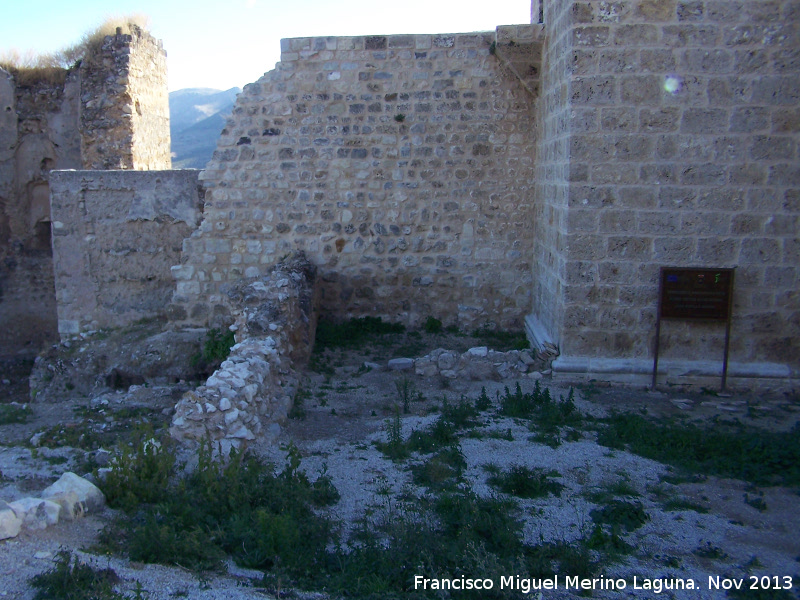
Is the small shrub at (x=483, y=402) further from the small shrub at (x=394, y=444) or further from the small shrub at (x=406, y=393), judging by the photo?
the small shrub at (x=394, y=444)

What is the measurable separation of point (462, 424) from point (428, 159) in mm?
4120

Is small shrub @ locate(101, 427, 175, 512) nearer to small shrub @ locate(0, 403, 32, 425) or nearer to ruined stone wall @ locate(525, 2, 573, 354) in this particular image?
small shrub @ locate(0, 403, 32, 425)

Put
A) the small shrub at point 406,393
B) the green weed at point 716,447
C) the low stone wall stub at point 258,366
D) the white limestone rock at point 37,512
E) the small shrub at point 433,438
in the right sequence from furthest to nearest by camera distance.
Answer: the small shrub at point 406,393, the small shrub at point 433,438, the low stone wall stub at point 258,366, the green weed at point 716,447, the white limestone rock at point 37,512

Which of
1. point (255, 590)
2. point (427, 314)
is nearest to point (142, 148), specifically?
point (427, 314)

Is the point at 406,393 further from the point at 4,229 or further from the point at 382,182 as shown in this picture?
the point at 4,229

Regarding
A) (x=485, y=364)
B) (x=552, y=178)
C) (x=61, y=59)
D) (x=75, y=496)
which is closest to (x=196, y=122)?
(x=61, y=59)

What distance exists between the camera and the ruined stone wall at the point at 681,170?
5902mm

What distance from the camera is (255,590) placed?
2.87 metres

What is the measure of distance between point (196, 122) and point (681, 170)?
144 ft

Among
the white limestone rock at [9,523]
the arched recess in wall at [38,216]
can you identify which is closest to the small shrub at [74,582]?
the white limestone rock at [9,523]

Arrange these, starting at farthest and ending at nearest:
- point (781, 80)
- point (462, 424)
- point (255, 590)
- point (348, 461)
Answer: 1. point (781, 80)
2. point (462, 424)
3. point (348, 461)
4. point (255, 590)

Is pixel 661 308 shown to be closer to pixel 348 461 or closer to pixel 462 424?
pixel 462 424

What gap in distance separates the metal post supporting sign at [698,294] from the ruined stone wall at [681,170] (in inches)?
4.5

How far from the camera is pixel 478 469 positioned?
441 centimetres
